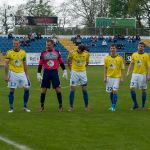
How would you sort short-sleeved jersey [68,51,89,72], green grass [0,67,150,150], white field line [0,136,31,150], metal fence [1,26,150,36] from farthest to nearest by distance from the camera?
metal fence [1,26,150,36] → short-sleeved jersey [68,51,89,72] → green grass [0,67,150,150] → white field line [0,136,31,150]

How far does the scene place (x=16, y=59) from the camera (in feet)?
45.8

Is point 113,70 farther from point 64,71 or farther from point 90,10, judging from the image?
point 90,10

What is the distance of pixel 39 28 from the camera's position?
6116cm

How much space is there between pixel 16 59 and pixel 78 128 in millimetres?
3750

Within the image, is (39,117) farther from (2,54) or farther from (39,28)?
(39,28)

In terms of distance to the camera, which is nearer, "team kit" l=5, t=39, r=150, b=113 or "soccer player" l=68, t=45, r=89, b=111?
"team kit" l=5, t=39, r=150, b=113

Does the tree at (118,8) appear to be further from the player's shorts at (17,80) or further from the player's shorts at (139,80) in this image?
the player's shorts at (17,80)

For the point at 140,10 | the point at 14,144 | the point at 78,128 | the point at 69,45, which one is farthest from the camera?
the point at 140,10

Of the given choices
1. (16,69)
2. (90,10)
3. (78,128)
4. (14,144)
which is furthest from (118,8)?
(14,144)

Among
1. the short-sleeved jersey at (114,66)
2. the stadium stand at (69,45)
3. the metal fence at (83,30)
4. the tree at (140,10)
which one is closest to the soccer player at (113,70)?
the short-sleeved jersey at (114,66)

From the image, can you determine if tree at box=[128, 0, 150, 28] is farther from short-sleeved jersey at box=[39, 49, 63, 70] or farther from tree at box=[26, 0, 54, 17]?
short-sleeved jersey at box=[39, 49, 63, 70]

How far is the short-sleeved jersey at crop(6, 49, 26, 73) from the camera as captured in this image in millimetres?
13953

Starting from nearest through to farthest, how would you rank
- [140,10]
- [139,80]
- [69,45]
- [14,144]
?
[14,144] < [139,80] < [69,45] < [140,10]

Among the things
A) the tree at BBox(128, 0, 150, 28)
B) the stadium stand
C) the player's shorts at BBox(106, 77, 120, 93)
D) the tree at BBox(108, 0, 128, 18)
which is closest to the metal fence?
the stadium stand
